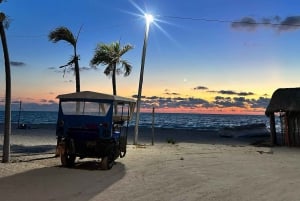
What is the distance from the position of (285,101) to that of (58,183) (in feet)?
61.4

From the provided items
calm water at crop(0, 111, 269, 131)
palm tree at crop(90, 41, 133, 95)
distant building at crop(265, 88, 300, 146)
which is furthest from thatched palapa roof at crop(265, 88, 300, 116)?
calm water at crop(0, 111, 269, 131)

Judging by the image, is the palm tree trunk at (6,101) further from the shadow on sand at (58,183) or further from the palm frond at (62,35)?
the palm frond at (62,35)

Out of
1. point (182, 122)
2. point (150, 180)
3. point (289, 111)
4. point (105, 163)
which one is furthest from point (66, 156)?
point (182, 122)

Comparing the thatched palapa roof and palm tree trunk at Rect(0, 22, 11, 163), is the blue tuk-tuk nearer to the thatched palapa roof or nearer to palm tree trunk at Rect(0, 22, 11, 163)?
palm tree trunk at Rect(0, 22, 11, 163)

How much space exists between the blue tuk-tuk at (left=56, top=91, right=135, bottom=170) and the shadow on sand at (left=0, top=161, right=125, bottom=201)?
0.49 m

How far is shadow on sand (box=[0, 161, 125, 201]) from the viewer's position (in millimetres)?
9641

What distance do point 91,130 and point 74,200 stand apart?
5.28m

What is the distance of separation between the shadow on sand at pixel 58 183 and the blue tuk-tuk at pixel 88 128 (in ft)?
1.60

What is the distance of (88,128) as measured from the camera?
14.4 meters

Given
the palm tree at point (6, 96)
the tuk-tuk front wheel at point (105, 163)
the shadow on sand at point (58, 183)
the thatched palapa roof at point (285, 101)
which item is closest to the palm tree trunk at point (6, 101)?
the palm tree at point (6, 96)

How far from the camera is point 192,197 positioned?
385 inches

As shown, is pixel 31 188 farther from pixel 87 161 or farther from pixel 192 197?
pixel 87 161

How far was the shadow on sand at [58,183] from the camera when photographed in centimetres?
964

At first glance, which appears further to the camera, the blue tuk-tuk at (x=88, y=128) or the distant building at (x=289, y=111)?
the distant building at (x=289, y=111)
